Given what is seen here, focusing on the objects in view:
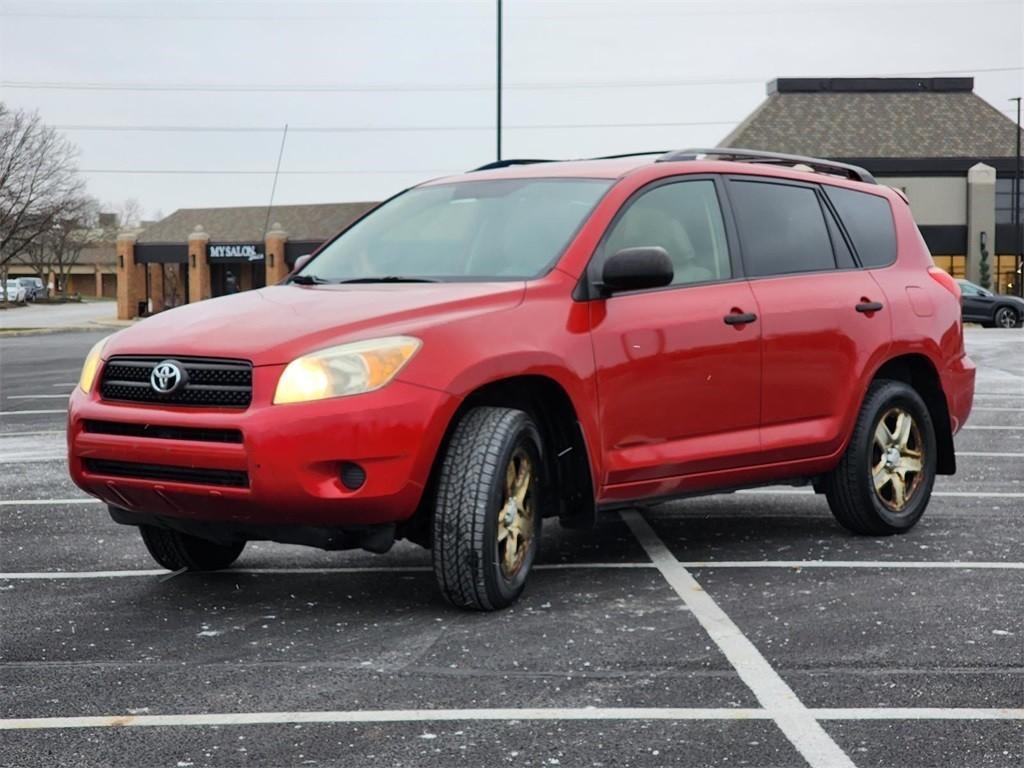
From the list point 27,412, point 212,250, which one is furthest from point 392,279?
point 212,250

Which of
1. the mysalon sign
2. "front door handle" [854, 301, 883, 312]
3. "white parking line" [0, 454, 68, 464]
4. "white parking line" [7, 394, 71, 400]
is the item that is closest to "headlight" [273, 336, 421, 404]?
"front door handle" [854, 301, 883, 312]

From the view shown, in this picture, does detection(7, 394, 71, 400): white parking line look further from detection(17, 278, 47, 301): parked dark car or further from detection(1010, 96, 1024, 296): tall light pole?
detection(17, 278, 47, 301): parked dark car

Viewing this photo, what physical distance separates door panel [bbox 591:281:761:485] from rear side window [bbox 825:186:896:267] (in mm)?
1190

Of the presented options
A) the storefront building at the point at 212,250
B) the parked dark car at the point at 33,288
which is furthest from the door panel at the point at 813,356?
the parked dark car at the point at 33,288

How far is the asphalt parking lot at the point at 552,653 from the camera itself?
14.4 ft

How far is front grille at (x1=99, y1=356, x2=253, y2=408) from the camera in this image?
5699 millimetres

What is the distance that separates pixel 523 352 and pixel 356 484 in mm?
916

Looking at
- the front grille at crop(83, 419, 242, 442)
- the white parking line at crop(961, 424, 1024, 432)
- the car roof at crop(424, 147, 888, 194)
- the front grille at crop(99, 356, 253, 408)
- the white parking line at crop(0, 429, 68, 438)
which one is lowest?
the white parking line at crop(961, 424, 1024, 432)

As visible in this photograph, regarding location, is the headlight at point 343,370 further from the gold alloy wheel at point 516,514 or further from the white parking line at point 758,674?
the white parking line at point 758,674

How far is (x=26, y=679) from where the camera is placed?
16.9ft

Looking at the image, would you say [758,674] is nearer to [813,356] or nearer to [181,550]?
[813,356]

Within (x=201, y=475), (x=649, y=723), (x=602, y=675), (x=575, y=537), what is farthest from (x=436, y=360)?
(x=575, y=537)

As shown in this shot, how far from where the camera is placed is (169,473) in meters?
5.78

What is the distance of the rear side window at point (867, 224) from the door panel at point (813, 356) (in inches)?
13.2
